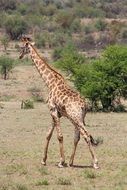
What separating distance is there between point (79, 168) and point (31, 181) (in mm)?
1586

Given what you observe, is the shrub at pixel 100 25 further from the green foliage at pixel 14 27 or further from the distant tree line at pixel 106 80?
the distant tree line at pixel 106 80

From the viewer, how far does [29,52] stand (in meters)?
13.6

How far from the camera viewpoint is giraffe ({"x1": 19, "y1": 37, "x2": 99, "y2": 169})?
40.4 feet

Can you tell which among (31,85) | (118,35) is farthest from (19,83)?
(118,35)

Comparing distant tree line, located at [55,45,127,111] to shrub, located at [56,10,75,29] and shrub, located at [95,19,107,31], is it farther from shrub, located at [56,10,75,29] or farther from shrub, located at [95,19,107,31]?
shrub, located at [56,10,75,29]

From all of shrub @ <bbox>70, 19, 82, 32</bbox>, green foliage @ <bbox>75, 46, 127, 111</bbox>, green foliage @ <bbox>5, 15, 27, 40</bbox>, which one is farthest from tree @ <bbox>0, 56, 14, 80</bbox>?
shrub @ <bbox>70, 19, 82, 32</bbox>

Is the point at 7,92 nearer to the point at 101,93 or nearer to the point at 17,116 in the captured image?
the point at 101,93

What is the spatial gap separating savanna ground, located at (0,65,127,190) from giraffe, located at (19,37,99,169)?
0.53 m

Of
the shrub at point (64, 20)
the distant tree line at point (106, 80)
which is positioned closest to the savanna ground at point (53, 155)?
the distant tree line at point (106, 80)

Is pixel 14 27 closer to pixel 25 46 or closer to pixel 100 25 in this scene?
pixel 100 25

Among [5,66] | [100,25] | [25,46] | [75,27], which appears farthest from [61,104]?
[100,25]

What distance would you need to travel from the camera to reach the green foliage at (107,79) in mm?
27236

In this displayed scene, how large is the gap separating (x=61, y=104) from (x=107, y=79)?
1532cm

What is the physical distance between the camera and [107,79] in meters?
27.7
